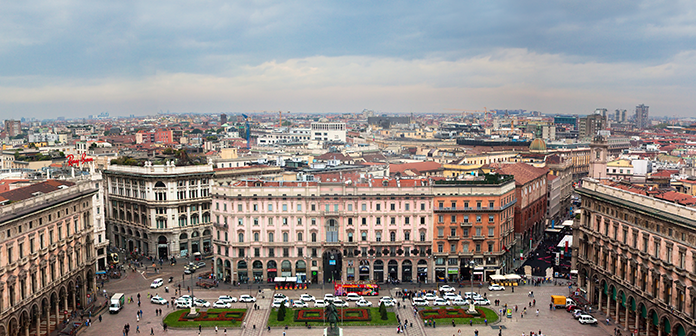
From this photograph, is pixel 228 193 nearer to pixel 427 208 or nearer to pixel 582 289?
pixel 427 208

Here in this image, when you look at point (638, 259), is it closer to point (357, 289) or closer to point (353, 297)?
point (353, 297)

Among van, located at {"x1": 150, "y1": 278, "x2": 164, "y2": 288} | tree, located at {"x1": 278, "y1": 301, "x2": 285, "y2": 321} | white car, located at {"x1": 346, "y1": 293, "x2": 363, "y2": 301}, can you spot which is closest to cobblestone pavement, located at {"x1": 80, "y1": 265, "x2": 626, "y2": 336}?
van, located at {"x1": 150, "y1": 278, "x2": 164, "y2": 288}

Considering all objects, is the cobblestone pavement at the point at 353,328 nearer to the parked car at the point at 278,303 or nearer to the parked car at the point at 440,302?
the parked car at the point at 278,303

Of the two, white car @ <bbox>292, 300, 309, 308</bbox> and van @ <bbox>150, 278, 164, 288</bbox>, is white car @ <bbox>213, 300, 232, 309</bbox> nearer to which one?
white car @ <bbox>292, 300, 309, 308</bbox>

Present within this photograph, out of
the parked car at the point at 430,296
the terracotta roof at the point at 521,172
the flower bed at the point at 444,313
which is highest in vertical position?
the terracotta roof at the point at 521,172

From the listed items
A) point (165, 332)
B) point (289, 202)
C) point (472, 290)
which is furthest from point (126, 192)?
point (472, 290)

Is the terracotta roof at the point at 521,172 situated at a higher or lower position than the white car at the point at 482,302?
higher

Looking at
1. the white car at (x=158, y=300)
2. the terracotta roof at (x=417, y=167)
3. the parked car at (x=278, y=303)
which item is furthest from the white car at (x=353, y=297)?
the terracotta roof at (x=417, y=167)
